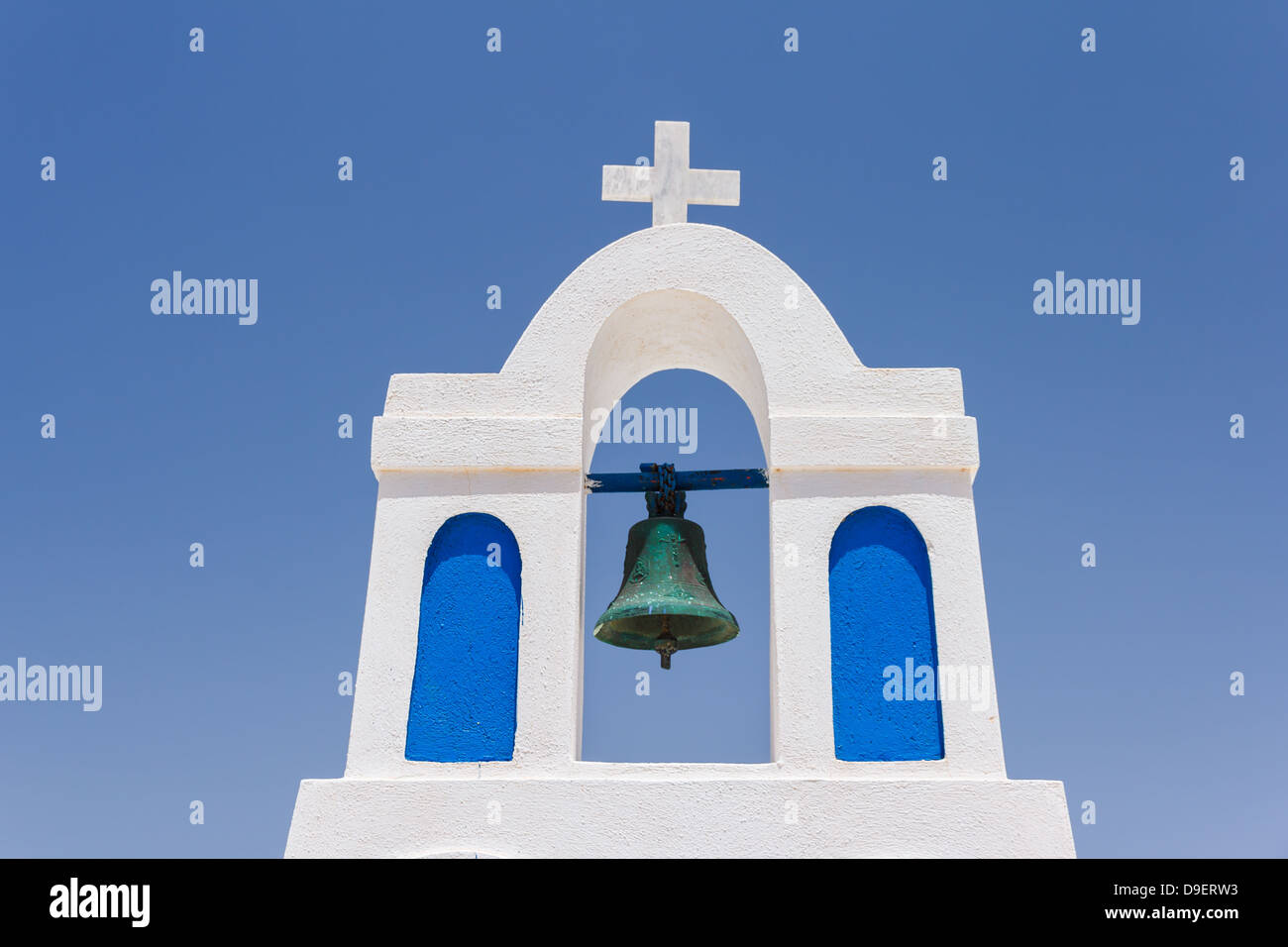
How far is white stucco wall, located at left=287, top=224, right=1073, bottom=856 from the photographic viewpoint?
16.3ft

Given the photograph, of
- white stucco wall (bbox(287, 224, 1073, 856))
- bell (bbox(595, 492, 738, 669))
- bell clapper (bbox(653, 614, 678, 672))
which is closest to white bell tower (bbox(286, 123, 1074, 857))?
white stucco wall (bbox(287, 224, 1073, 856))

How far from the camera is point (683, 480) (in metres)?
6.06

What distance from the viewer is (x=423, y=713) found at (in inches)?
209

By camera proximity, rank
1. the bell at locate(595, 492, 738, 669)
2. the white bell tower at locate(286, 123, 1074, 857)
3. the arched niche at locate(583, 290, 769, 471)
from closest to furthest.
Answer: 1. the white bell tower at locate(286, 123, 1074, 857)
2. the bell at locate(595, 492, 738, 669)
3. the arched niche at locate(583, 290, 769, 471)

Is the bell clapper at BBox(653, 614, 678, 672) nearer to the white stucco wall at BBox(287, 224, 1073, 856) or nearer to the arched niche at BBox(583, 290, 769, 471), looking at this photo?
the white stucco wall at BBox(287, 224, 1073, 856)

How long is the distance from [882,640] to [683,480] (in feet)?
3.85

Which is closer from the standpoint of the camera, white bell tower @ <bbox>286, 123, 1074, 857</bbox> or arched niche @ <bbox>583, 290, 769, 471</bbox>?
white bell tower @ <bbox>286, 123, 1074, 857</bbox>

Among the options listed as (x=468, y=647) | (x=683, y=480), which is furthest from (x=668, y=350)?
(x=468, y=647)

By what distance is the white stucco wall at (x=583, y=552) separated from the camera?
4961mm

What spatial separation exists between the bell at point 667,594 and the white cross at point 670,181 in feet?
4.07

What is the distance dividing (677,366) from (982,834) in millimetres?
2500

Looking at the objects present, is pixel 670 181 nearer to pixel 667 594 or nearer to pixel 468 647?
pixel 667 594

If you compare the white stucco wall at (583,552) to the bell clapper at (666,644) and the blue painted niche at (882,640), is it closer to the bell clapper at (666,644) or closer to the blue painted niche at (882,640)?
the blue painted niche at (882,640)

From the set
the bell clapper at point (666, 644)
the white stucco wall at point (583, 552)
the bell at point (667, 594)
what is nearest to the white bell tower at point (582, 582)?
the white stucco wall at point (583, 552)
